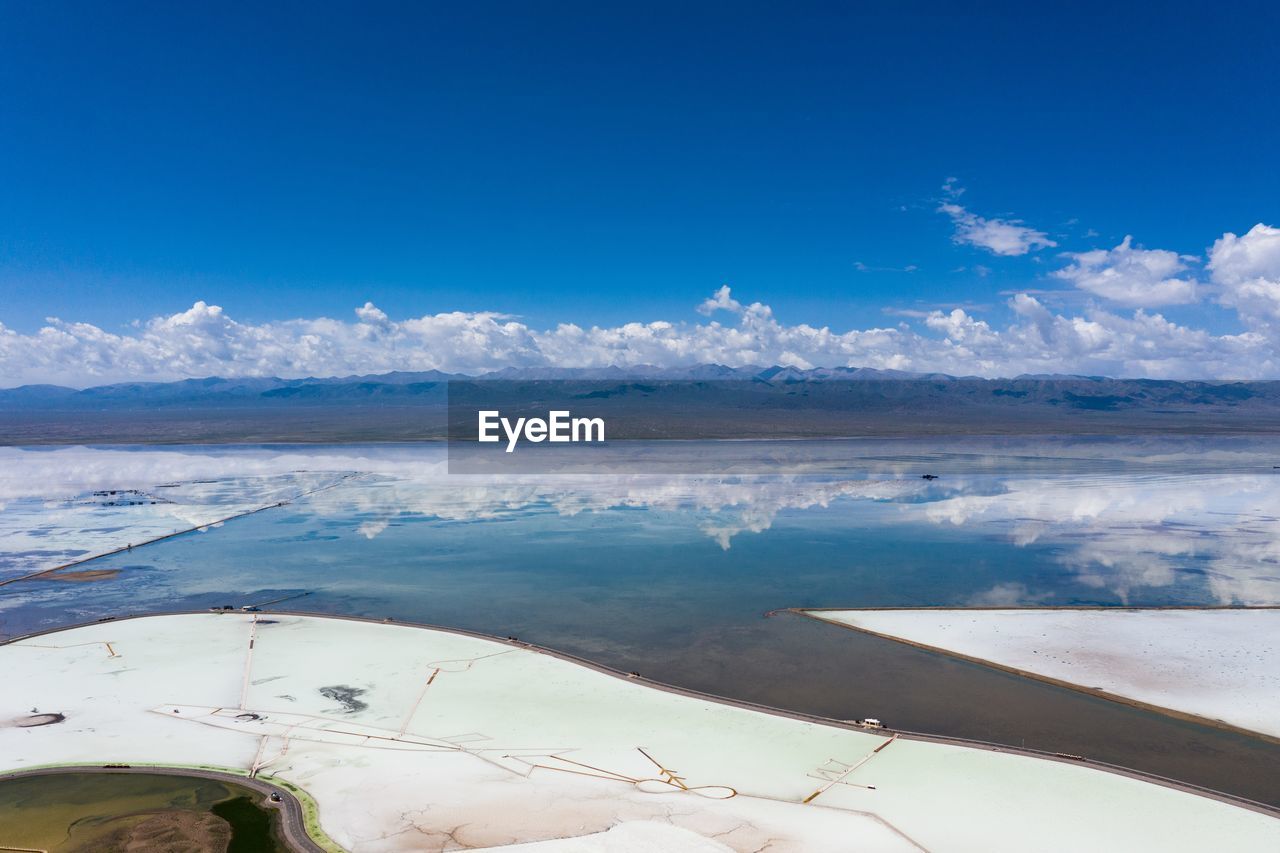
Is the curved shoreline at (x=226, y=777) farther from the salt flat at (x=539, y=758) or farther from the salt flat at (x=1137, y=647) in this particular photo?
the salt flat at (x=1137, y=647)

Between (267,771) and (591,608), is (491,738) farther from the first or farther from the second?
(591,608)

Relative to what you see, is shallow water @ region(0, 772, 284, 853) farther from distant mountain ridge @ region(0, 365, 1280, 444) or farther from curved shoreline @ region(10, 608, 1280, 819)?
distant mountain ridge @ region(0, 365, 1280, 444)

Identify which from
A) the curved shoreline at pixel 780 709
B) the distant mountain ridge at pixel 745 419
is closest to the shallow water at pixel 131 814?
the curved shoreline at pixel 780 709

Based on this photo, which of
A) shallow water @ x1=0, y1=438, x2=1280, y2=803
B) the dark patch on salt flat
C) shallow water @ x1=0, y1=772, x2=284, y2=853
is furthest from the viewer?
shallow water @ x1=0, y1=438, x2=1280, y2=803

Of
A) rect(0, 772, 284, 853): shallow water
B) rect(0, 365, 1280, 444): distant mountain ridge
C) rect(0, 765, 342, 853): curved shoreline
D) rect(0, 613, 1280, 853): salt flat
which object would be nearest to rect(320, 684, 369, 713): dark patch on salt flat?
rect(0, 613, 1280, 853): salt flat

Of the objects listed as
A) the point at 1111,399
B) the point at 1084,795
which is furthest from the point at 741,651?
the point at 1111,399

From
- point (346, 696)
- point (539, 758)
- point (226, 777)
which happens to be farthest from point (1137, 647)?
point (226, 777)

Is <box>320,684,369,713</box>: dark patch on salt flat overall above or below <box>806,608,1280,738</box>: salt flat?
below
